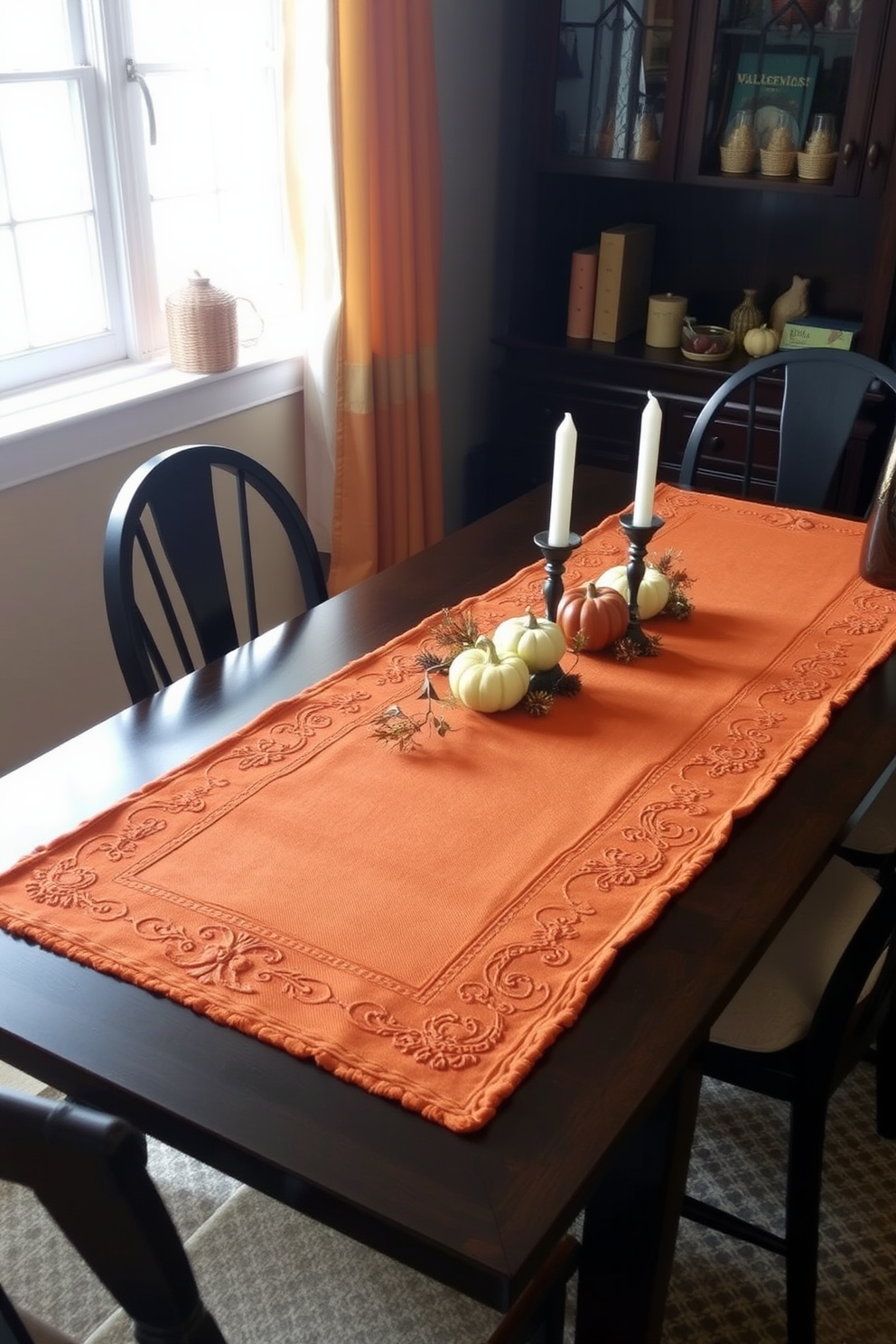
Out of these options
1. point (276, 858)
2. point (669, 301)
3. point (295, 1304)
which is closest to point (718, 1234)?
point (295, 1304)

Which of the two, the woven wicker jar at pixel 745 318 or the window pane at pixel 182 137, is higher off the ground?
the window pane at pixel 182 137

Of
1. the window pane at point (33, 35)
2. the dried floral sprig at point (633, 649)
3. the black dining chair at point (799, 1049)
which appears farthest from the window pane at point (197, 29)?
the black dining chair at point (799, 1049)

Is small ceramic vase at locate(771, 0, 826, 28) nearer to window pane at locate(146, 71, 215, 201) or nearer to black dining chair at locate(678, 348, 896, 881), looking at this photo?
black dining chair at locate(678, 348, 896, 881)

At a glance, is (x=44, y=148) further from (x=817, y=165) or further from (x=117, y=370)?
(x=817, y=165)

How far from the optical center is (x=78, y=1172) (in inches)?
24.5

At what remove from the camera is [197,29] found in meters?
2.53

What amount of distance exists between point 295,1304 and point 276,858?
0.63 meters

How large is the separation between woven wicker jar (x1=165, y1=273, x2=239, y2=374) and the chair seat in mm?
1610

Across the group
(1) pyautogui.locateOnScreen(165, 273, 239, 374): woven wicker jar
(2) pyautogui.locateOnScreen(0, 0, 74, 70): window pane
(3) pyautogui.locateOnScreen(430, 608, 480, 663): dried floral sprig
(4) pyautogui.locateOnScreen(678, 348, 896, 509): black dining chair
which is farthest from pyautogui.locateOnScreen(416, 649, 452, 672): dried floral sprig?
(2) pyautogui.locateOnScreen(0, 0, 74, 70): window pane

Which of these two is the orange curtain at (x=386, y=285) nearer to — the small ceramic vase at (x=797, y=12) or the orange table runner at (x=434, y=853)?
Answer: the small ceramic vase at (x=797, y=12)

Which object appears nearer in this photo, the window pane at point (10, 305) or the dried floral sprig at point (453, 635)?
the dried floral sprig at point (453, 635)

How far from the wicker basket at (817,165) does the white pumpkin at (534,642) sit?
74.3 inches

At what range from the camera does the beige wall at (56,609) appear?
7.36ft

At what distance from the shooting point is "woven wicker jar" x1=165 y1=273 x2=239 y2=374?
8.11 feet
